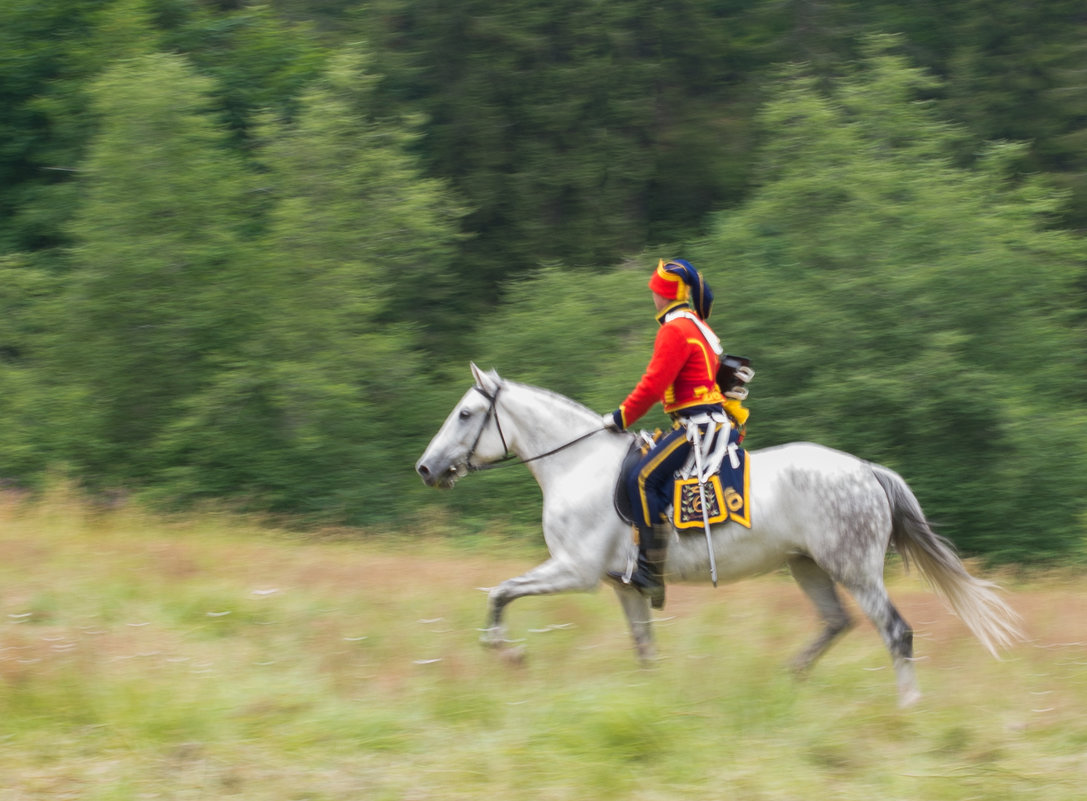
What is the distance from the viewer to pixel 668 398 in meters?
7.78

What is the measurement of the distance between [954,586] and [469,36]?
29123 mm

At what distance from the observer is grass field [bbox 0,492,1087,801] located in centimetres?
586

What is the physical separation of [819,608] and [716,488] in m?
1.21

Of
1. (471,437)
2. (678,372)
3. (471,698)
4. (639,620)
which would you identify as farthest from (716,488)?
(471,698)

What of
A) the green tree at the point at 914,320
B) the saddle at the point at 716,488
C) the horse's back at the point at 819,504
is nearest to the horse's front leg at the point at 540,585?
the saddle at the point at 716,488

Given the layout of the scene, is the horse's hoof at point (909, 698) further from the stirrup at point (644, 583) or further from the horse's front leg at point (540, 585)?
the horse's front leg at point (540, 585)

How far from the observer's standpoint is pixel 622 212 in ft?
110

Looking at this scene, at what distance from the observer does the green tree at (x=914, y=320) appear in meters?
18.2

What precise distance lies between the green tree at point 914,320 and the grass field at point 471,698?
8270mm

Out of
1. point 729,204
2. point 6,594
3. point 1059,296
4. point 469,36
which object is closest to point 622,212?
point 729,204

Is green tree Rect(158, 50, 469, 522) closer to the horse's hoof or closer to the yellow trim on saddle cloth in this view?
the yellow trim on saddle cloth

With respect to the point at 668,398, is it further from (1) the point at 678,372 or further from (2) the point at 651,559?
(2) the point at 651,559

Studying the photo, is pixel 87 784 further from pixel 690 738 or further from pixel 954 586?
pixel 954 586

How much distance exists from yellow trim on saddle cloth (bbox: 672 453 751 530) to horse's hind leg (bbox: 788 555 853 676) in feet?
2.04
